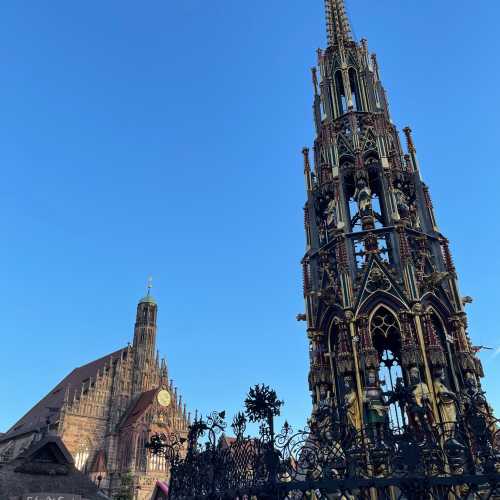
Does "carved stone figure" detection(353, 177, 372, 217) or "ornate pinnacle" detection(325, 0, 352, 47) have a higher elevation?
"ornate pinnacle" detection(325, 0, 352, 47)

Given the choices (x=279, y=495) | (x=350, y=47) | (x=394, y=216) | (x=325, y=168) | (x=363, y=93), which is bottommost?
(x=279, y=495)

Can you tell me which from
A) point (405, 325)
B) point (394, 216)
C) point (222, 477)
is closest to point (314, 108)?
point (394, 216)

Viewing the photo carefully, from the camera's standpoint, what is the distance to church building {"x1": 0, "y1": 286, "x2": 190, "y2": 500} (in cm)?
4209

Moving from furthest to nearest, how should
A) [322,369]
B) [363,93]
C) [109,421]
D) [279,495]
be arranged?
[109,421] → [363,93] → [322,369] → [279,495]

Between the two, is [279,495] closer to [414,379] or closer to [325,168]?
[414,379]

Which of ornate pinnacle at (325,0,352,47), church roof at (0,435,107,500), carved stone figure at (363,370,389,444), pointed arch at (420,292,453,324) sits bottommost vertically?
church roof at (0,435,107,500)

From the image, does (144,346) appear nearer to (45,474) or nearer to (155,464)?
(155,464)

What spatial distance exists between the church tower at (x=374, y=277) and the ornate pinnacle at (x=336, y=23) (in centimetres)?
216

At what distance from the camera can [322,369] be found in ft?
45.0

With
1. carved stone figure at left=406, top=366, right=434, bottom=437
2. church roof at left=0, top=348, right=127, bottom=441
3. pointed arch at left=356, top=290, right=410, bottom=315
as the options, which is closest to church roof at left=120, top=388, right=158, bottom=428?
church roof at left=0, top=348, right=127, bottom=441

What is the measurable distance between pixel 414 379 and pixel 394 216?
5296mm

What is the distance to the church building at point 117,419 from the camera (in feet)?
138

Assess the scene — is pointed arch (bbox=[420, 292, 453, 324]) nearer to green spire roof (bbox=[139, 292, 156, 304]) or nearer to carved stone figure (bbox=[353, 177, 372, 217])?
carved stone figure (bbox=[353, 177, 372, 217])

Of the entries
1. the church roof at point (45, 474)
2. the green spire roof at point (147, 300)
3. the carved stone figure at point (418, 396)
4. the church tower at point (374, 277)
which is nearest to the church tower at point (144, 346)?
the green spire roof at point (147, 300)
